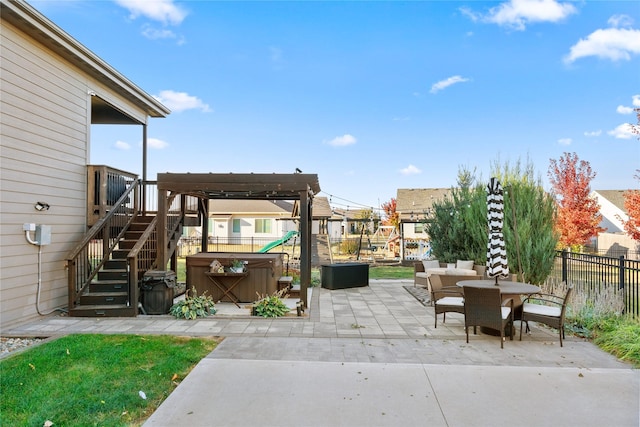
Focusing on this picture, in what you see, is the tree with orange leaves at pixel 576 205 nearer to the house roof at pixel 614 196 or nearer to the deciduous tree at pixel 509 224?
the deciduous tree at pixel 509 224

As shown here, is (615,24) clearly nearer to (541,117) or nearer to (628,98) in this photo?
(628,98)

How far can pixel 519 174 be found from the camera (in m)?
10.3

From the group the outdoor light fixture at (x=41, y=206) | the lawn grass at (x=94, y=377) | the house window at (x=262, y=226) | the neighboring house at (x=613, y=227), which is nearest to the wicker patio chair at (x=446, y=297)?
the lawn grass at (x=94, y=377)

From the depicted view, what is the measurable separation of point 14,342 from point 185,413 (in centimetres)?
391

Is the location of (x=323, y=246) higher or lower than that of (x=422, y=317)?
higher

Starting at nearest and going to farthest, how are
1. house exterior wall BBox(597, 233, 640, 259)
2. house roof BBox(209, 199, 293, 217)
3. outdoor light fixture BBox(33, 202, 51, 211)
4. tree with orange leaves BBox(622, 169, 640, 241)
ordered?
outdoor light fixture BBox(33, 202, 51, 211)
tree with orange leaves BBox(622, 169, 640, 241)
house exterior wall BBox(597, 233, 640, 259)
house roof BBox(209, 199, 293, 217)

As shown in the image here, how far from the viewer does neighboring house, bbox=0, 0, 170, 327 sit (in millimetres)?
5773

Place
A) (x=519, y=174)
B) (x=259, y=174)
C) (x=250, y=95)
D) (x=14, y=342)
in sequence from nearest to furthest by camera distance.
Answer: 1. (x=14, y=342)
2. (x=259, y=174)
3. (x=519, y=174)
4. (x=250, y=95)

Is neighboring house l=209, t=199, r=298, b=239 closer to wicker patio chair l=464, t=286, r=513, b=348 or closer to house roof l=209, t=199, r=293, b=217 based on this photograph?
house roof l=209, t=199, r=293, b=217

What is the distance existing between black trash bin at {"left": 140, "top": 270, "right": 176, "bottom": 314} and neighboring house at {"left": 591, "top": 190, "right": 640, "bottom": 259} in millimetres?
21566

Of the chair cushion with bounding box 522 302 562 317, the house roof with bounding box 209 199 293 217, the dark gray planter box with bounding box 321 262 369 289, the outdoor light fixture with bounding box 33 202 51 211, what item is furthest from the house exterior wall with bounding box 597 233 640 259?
the outdoor light fixture with bounding box 33 202 51 211

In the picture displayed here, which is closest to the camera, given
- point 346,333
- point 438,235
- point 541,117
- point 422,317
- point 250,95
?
point 346,333

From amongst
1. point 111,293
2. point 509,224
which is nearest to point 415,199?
point 509,224

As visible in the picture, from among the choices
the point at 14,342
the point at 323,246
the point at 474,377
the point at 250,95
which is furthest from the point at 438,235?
the point at 14,342
